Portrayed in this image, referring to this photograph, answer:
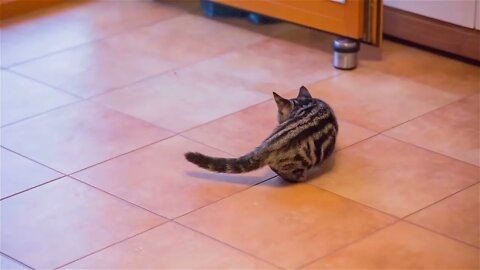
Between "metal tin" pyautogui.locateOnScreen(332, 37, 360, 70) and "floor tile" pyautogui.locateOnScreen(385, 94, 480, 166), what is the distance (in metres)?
0.41

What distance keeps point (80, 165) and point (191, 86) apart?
612 millimetres

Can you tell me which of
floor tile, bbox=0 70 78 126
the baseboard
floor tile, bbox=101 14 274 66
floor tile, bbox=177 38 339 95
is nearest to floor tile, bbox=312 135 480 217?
floor tile, bbox=177 38 339 95

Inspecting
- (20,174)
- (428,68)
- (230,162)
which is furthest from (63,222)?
(428,68)

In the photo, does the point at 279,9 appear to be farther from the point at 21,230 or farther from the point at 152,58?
the point at 21,230

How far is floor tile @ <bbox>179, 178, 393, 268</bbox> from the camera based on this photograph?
2.36 metres

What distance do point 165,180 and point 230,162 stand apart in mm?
206

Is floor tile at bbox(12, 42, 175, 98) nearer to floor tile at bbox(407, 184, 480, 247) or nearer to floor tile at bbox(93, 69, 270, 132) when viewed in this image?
floor tile at bbox(93, 69, 270, 132)

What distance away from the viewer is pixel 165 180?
106 inches

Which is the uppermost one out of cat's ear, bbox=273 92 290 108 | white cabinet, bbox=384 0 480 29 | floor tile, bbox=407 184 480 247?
white cabinet, bbox=384 0 480 29

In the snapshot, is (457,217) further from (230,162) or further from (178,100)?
(178,100)

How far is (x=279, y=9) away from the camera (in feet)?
11.5

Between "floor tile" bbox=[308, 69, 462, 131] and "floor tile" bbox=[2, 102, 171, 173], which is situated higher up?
"floor tile" bbox=[308, 69, 462, 131]

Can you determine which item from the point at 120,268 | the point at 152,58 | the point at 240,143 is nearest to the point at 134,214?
the point at 120,268

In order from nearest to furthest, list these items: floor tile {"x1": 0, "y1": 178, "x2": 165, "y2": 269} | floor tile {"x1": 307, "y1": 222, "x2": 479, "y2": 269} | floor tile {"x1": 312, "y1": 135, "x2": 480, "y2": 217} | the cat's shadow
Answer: floor tile {"x1": 307, "y1": 222, "x2": 479, "y2": 269}
floor tile {"x1": 0, "y1": 178, "x2": 165, "y2": 269}
floor tile {"x1": 312, "y1": 135, "x2": 480, "y2": 217}
the cat's shadow
